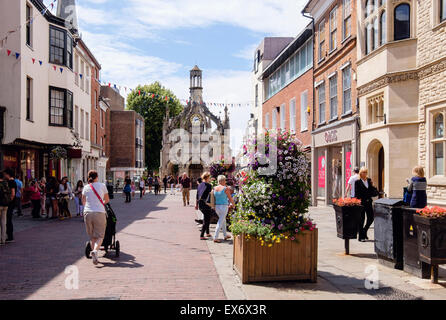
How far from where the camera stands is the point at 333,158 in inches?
853

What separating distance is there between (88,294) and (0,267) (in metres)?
2.84

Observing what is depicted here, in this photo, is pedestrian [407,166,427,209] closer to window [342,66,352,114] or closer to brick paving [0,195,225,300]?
brick paving [0,195,225,300]

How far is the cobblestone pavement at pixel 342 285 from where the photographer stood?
6.12 metres

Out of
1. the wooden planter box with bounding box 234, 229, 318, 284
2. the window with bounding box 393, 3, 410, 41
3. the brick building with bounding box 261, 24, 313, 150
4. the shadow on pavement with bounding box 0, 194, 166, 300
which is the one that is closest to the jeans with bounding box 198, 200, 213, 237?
the shadow on pavement with bounding box 0, 194, 166, 300

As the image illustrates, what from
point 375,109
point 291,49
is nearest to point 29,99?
point 291,49

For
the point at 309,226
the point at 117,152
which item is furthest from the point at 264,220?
the point at 117,152

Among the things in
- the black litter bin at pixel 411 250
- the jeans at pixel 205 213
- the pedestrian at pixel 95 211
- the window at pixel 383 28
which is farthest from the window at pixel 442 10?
the pedestrian at pixel 95 211

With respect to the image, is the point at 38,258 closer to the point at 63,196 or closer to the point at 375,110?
the point at 63,196

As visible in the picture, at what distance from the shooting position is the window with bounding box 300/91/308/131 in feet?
81.9

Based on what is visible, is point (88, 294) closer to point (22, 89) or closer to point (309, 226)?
point (309, 226)

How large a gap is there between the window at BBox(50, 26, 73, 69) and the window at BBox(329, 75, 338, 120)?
15.0m

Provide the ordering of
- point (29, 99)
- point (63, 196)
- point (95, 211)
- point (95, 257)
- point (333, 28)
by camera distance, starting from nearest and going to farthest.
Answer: point (95, 257) → point (95, 211) → point (63, 196) → point (333, 28) → point (29, 99)

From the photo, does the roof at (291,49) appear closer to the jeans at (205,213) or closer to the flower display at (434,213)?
the jeans at (205,213)

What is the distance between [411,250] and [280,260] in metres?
2.25
